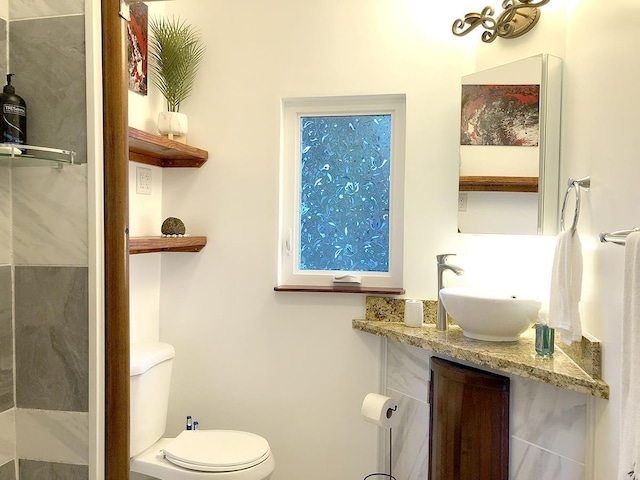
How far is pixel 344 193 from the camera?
91.4 inches

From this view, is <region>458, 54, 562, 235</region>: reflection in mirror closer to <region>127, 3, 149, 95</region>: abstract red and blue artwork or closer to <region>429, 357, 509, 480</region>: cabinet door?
<region>429, 357, 509, 480</region>: cabinet door

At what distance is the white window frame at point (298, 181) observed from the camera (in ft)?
7.41

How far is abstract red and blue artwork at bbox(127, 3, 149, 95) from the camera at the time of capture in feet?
6.70

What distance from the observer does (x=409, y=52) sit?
213 centimetres

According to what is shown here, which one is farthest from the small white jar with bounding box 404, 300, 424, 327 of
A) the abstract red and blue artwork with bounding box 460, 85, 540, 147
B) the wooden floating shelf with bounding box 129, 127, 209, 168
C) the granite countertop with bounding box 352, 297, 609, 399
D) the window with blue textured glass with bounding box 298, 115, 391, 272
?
the wooden floating shelf with bounding box 129, 127, 209, 168

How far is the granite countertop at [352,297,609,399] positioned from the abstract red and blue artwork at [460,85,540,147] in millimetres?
769

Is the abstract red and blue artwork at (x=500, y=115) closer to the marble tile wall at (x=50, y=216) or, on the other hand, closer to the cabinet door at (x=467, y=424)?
the cabinet door at (x=467, y=424)

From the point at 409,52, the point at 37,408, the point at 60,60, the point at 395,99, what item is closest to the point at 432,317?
the point at 395,99

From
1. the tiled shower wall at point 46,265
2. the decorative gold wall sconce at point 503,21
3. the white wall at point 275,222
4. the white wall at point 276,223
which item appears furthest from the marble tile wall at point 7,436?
the decorative gold wall sconce at point 503,21

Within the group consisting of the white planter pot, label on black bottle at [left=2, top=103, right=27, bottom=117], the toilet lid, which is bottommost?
the toilet lid

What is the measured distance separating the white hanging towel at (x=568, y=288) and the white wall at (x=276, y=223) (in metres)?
0.50

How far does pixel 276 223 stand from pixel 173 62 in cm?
88

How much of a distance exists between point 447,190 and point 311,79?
82cm

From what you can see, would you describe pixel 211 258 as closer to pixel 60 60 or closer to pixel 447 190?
pixel 447 190
